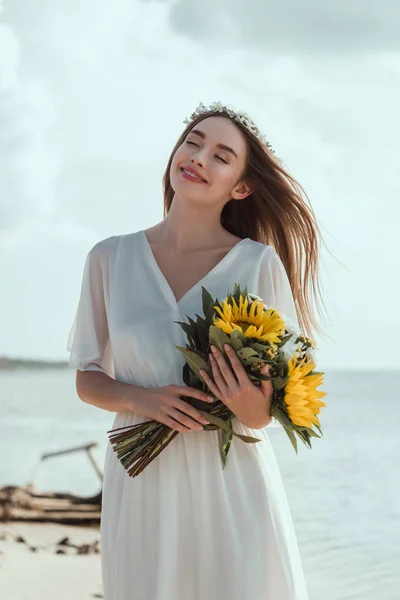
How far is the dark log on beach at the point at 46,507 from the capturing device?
10.4 meters

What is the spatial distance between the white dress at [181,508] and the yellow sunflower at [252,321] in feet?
0.95

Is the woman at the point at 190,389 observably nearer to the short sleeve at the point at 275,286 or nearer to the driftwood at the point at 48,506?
the short sleeve at the point at 275,286

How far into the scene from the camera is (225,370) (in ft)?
7.87

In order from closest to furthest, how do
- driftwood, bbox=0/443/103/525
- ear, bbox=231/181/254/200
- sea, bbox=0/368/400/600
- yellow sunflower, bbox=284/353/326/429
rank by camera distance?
yellow sunflower, bbox=284/353/326/429
ear, bbox=231/181/254/200
sea, bbox=0/368/400/600
driftwood, bbox=0/443/103/525

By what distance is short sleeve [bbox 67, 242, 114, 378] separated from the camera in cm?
278

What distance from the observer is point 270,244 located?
3102mm

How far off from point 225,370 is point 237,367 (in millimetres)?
30

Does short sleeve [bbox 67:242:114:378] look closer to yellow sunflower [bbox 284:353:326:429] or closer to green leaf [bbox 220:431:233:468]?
green leaf [bbox 220:431:233:468]

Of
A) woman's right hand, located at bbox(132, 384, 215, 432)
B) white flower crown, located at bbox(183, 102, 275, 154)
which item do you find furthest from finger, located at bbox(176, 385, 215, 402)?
white flower crown, located at bbox(183, 102, 275, 154)

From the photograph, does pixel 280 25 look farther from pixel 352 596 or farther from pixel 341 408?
pixel 352 596

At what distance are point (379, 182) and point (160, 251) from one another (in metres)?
39.2

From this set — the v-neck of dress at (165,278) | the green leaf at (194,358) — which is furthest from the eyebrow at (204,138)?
the green leaf at (194,358)

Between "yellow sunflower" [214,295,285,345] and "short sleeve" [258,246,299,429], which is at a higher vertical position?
"short sleeve" [258,246,299,429]

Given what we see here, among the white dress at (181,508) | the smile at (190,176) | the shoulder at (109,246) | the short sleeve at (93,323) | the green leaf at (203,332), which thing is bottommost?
the white dress at (181,508)
